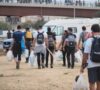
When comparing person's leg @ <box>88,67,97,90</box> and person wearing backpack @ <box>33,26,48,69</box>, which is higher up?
person's leg @ <box>88,67,97,90</box>

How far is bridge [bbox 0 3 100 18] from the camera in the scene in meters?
96.5

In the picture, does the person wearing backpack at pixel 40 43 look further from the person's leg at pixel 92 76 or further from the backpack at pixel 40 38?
the person's leg at pixel 92 76

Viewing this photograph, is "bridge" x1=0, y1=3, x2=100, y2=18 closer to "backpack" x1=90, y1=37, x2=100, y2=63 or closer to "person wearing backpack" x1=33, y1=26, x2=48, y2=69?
"person wearing backpack" x1=33, y1=26, x2=48, y2=69

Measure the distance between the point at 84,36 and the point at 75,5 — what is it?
260 ft

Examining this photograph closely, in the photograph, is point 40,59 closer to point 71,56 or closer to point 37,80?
point 71,56

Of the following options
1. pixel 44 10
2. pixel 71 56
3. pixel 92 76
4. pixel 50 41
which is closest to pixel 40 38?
pixel 50 41

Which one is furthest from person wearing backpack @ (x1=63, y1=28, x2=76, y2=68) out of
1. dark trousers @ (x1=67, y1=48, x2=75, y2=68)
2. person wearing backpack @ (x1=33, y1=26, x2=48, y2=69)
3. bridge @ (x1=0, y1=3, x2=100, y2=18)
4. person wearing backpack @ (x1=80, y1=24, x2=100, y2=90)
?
bridge @ (x1=0, y1=3, x2=100, y2=18)

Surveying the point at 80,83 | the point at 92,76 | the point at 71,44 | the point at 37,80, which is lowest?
the point at 37,80

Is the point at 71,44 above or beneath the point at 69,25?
above

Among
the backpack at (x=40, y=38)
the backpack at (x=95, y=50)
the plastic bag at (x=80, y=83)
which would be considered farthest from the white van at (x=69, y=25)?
the backpack at (x=95, y=50)

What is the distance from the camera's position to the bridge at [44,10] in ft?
317

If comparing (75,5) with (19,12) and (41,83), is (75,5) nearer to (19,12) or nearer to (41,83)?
(19,12)

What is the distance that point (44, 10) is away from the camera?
97.9m

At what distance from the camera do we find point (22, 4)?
3814 inches
